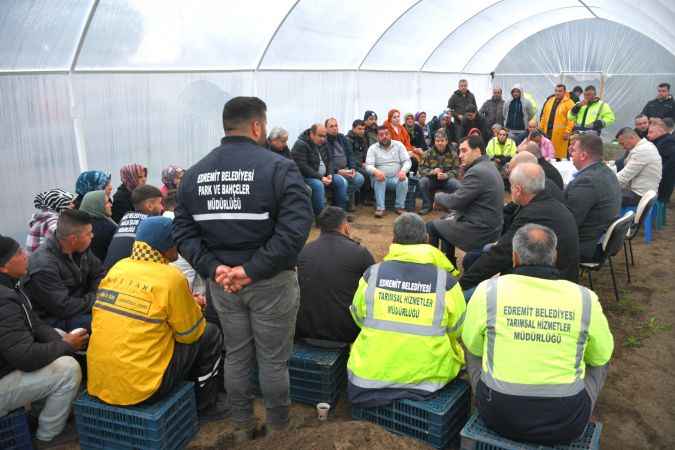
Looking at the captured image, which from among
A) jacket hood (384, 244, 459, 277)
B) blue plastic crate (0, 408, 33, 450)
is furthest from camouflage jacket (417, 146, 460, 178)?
blue plastic crate (0, 408, 33, 450)

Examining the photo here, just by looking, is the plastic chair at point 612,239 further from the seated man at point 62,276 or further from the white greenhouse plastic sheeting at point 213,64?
the white greenhouse plastic sheeting at point 213,64

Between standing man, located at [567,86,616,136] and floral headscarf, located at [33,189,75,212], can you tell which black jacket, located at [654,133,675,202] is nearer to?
standing man, located at [567,86,616,136]

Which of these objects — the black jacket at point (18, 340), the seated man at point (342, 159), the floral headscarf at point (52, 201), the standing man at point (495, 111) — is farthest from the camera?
the standing man at point (495, 111)

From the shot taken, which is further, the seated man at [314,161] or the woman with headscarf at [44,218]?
the seated man at [314,161]

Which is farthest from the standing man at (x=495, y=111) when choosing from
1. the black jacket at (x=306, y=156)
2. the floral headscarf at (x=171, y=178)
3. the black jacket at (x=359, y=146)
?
the floral headscarf at (x=171, y=178)

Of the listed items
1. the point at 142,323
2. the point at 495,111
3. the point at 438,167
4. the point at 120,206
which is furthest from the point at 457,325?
the point at 495,111

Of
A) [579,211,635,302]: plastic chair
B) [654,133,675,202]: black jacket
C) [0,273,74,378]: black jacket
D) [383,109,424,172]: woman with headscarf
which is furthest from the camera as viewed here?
[383,109,424,172]: woman with headscarf

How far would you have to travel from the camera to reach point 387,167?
838cm

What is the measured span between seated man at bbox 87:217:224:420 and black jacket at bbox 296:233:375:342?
0.76 m

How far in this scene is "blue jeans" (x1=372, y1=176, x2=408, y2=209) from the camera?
27.3 ft

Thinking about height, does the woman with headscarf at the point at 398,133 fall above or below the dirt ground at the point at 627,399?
above

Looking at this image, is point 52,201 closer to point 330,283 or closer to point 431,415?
point 330,283

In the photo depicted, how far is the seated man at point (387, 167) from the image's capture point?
27.2 feet

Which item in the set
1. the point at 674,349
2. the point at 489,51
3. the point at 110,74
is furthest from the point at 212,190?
the point at 489,51
